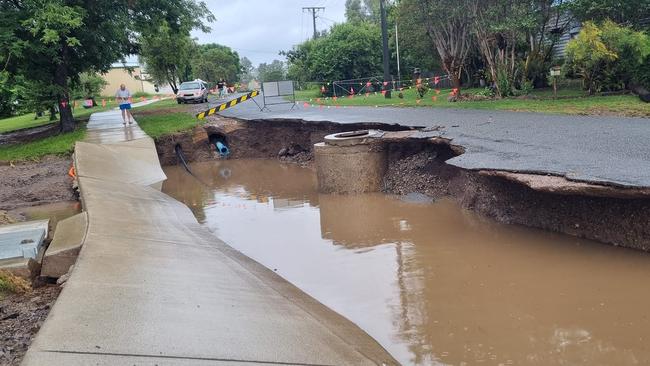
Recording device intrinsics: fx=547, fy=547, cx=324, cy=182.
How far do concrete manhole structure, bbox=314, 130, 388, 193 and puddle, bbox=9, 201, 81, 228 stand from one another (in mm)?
5022

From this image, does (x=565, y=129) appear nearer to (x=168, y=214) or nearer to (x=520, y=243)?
(x=520, y=243)

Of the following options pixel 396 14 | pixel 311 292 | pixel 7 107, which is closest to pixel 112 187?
pixel 311 292

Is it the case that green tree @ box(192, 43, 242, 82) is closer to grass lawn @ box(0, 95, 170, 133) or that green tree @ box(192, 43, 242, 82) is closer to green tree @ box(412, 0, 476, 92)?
grass lawn @ box(0, 95, 170, 133)

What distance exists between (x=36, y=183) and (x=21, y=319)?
905cm

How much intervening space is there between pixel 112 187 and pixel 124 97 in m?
10.4

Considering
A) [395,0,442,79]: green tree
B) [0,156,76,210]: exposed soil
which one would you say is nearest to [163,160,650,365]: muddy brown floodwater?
[0,156,76,210]: exposed soil

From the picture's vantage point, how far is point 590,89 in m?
17.9

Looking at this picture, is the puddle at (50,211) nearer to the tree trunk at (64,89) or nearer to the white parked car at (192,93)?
the tree trunk at (64,89)

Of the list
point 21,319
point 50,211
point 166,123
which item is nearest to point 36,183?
point 50,211

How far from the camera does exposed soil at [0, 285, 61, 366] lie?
3.71 m

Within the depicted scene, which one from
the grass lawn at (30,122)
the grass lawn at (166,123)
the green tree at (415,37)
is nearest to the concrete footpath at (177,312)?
the grass lawn at (166,123)

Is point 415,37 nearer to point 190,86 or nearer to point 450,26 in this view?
point 450,26

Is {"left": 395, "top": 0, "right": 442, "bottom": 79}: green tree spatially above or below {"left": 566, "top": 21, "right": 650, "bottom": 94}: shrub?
Answer: above

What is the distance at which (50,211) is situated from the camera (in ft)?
33.7
